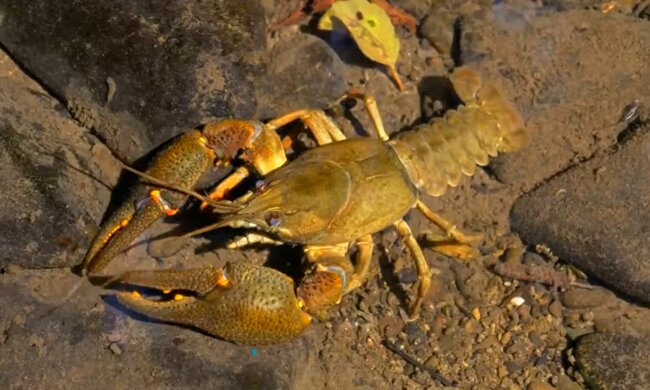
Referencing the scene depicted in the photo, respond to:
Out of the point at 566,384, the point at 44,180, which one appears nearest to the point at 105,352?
the point at 44,180

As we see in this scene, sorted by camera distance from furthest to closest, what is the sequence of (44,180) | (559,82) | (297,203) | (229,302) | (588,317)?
(559,82) < (588,317) < (297,203) < (44,180) < (229,302)

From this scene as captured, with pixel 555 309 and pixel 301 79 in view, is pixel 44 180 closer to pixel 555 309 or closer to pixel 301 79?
pixel 301 79

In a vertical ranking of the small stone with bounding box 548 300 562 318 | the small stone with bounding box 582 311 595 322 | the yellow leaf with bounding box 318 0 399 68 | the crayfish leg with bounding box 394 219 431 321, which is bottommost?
the small stone with bounding box 582 311 595 322

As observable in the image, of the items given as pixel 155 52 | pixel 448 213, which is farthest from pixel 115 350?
pixel 448 213

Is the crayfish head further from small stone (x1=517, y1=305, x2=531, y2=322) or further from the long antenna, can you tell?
→ small stone (x1=517, y1=305, x2=531, y2=322)

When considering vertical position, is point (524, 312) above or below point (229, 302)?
below

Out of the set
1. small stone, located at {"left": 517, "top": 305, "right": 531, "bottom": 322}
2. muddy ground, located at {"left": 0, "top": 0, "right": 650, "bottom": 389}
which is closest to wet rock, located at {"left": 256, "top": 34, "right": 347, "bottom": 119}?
muddy ground, located at {"left": 0, "top": 0, "right": 650, "bottom": 389}

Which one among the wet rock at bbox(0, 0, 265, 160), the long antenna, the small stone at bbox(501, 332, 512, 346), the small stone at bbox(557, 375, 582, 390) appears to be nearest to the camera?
the long antenna
